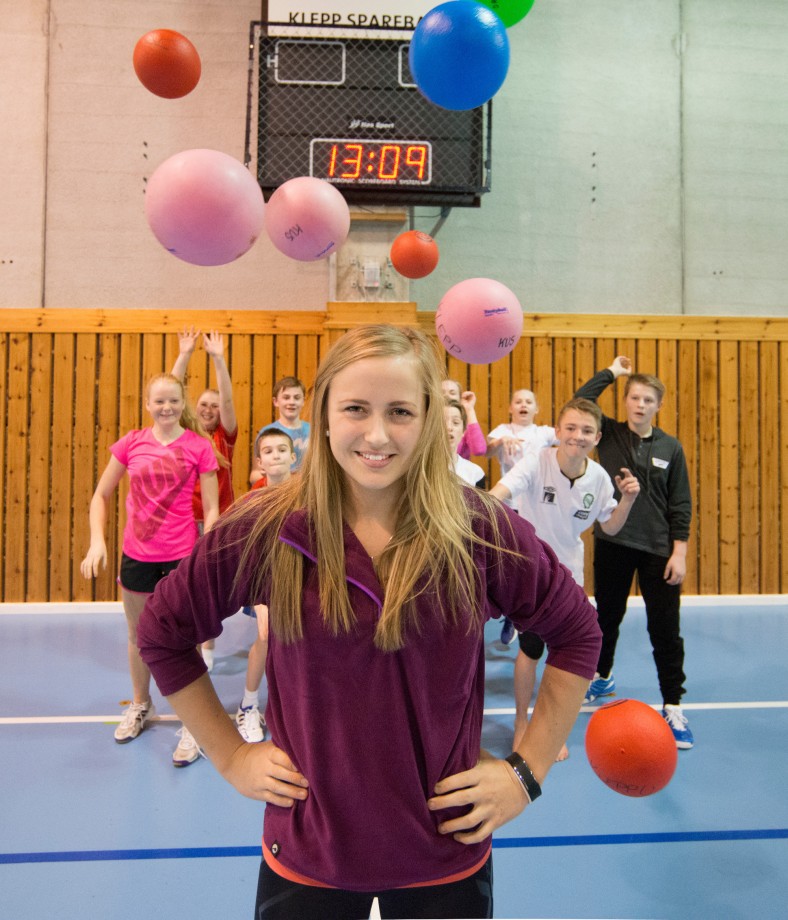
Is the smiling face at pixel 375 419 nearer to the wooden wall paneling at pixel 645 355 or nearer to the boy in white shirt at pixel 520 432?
the boy in white shirt at pixel 520 432

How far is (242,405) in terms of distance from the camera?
6344 millimetres

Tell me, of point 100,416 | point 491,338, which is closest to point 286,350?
point 100,416

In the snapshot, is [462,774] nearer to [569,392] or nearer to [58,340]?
[569,392]

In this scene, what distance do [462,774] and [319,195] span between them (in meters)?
3.40

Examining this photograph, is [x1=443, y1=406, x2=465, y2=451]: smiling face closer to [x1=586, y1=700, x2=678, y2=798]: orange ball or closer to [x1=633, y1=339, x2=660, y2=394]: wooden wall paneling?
[x1=586, y1=700, x2=678, y2=798]: orange ball

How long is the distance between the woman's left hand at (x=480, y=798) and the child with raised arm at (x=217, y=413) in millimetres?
2776

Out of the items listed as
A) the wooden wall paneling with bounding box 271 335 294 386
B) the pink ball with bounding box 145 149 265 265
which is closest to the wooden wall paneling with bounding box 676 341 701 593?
the wooden wall paneling with bounding box 271 335 294 386

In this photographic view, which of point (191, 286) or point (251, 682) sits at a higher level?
point (191, 286)

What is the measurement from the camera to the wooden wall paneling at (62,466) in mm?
6137

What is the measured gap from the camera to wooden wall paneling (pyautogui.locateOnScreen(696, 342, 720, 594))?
654cm

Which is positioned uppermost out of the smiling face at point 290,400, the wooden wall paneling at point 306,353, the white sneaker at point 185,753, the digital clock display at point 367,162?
the digital clock display at point 367,162

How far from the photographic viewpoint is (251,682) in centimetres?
335

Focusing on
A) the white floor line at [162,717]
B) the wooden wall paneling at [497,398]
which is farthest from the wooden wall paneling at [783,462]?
the white floor line at [162,717]

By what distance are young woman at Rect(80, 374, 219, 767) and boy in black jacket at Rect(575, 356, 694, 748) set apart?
2.12 meters
